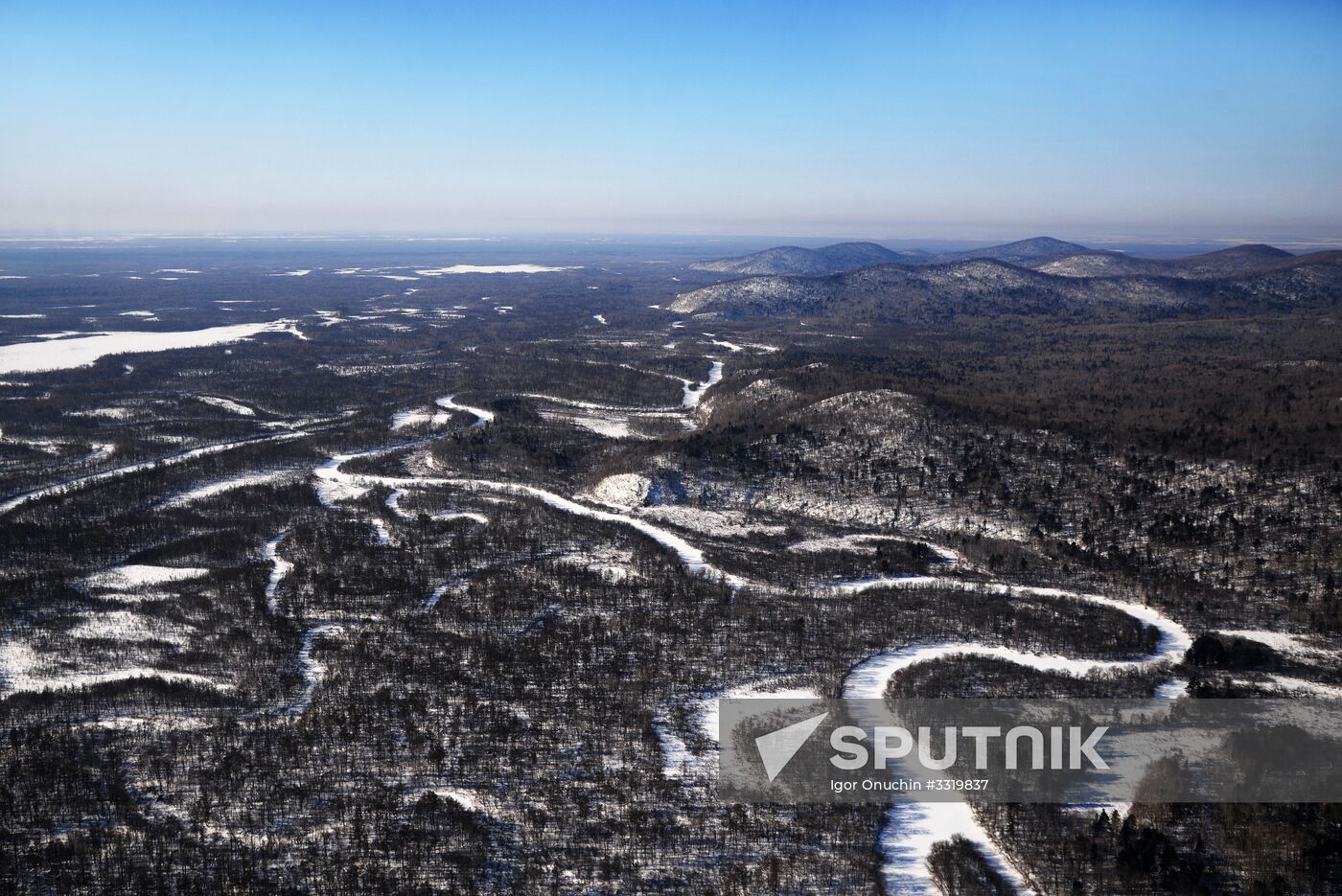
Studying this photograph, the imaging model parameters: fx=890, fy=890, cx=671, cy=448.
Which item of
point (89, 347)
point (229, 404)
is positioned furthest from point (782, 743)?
point (89, 347)

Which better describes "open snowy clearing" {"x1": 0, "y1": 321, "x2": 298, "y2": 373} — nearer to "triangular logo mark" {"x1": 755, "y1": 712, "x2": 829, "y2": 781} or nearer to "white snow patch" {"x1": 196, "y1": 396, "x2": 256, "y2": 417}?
"white snow patch" {"x1": 196, "y1": 396, "x2": 256, "y2": 417}

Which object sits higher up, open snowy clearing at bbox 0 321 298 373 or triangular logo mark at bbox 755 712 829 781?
open snowy clearing at bbox 0 321 298 373

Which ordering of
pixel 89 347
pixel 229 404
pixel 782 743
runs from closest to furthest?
1. pixel 782 743
2. pixel 229 404
3. pixel 89 347

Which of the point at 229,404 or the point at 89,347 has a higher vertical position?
the point at 89,347

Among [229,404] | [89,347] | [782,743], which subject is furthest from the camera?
[89,347]

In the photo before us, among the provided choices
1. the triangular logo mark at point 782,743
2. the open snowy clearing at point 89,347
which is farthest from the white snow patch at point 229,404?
the triangular logo mark at point 782,743

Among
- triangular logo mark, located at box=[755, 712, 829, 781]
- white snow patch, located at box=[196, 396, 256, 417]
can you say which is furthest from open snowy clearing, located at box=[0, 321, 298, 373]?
triangular logo mark, located at box=[755, 712, 829, 781]

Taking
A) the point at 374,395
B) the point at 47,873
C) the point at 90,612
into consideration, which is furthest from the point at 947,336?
the point at 47,873

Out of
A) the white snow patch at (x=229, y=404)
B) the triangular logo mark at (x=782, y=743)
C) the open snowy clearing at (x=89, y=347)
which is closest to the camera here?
the triangular logo mark at (x=782, y=743)

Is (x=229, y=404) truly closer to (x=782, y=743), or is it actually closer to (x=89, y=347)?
(x=89, y=347)

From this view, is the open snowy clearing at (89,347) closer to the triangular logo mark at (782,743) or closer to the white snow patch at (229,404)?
the white snow patch at (229,404)
